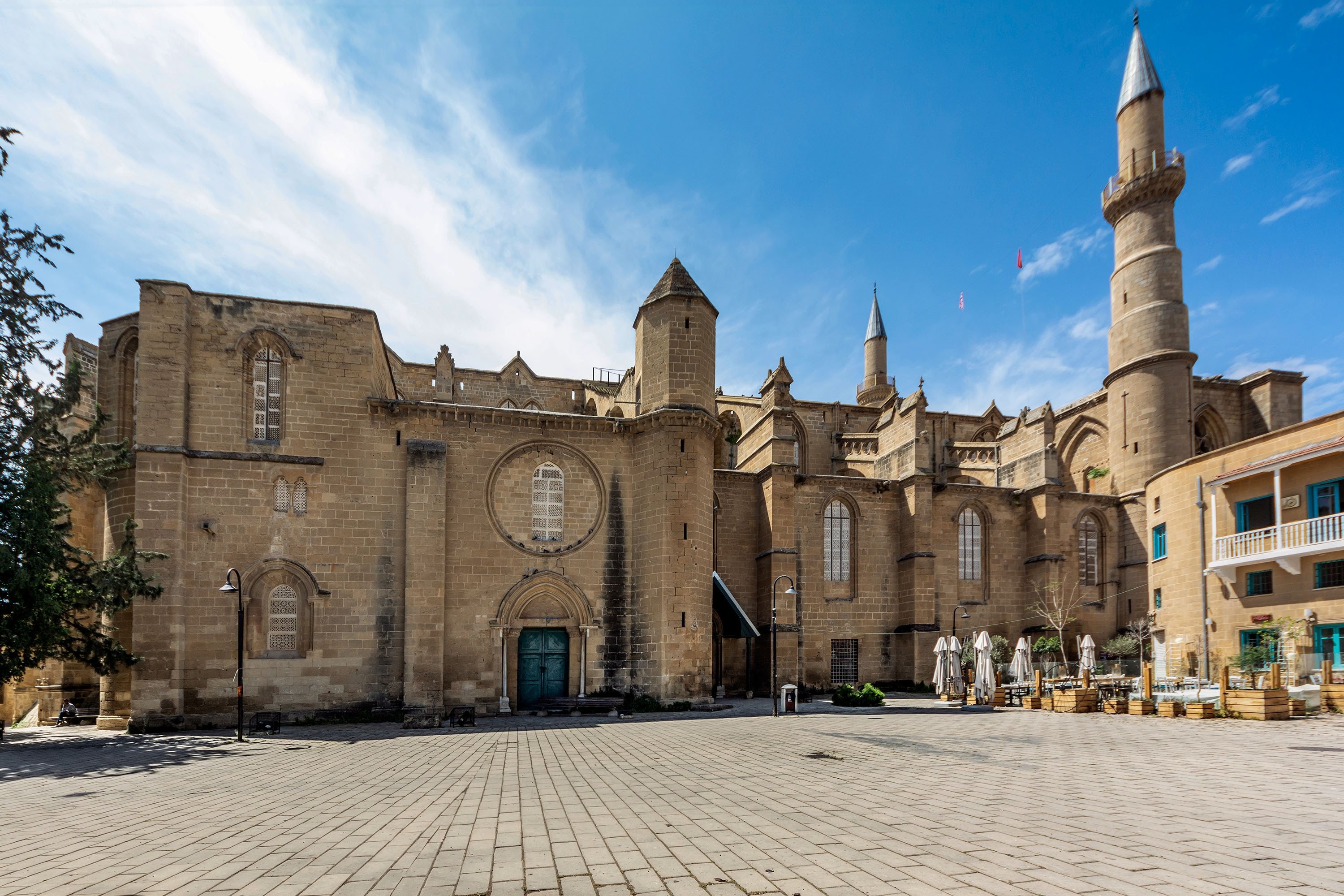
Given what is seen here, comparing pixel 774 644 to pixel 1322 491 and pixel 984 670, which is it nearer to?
pixel 984 670

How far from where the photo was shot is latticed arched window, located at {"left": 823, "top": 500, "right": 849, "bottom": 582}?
3072cm

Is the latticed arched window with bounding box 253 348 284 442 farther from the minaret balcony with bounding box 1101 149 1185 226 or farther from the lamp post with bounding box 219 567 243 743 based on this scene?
the minaret balcony with bounding box 1101 149 1185 226

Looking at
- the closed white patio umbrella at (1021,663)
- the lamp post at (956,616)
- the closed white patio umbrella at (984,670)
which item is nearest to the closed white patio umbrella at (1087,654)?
the closed white patio umbrella at (1021,663)

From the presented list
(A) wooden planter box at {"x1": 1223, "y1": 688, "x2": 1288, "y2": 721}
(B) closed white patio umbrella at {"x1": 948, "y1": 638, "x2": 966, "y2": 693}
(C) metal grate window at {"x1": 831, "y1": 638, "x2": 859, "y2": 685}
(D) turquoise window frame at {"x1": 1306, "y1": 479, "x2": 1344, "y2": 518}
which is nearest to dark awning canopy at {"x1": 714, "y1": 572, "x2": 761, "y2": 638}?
(C) metal grate window at {"x1": 831, "y1": 638, "x2": 859, "y2": 685}

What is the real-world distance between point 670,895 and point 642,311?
71.7 ft

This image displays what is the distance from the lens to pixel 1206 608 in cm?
2408

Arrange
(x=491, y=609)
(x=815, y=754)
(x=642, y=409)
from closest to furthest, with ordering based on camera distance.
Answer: (x=815, y=754)
(x=491, y=609)
(x=642, y=409)

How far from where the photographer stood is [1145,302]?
113 ft

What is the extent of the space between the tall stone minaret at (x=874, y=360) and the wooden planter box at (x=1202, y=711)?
39175 millimetres

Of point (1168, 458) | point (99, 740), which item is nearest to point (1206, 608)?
point (1168, 458)

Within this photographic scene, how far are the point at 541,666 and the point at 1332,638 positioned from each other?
2288cm

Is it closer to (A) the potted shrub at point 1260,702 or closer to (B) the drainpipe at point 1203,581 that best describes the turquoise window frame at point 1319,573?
(B) the drainpipe at point 1203,581

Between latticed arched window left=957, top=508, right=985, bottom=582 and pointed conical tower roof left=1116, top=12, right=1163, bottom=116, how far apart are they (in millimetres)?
22318

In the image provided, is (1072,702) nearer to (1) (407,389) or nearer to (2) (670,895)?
(2) (670,895)
